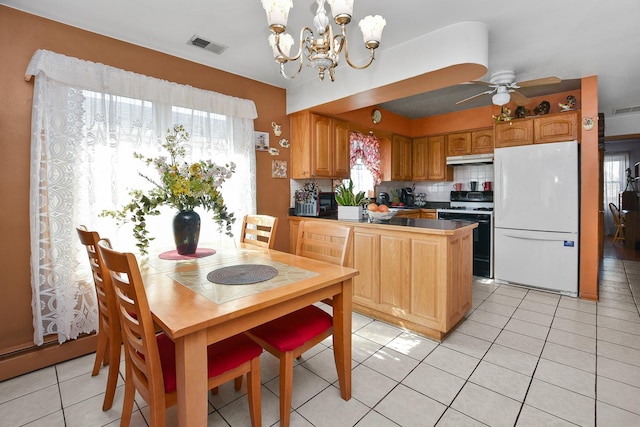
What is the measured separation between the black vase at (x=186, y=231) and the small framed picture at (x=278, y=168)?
1.63 m

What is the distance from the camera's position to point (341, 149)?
152 inches

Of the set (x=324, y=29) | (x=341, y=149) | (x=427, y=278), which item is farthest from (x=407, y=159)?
(x=324, y=29)

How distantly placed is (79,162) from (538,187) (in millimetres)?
4414

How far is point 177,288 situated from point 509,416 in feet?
5.94

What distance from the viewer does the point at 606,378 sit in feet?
6.20

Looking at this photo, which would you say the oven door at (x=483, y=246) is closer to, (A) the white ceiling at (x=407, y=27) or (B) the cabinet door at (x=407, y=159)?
(B) the cabinet door at (x=407, y=159)

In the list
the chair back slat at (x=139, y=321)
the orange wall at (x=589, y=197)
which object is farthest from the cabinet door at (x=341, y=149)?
the chair back slat at (x=139, y=321)

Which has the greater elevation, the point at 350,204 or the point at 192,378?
the point at 350,204

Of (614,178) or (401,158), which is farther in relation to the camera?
(614,178)

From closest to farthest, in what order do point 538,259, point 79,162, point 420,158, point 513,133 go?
point 79,162, point 538,259, point 513,133, point 420,158

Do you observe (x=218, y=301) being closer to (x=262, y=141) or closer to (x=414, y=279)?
(x=414, y=279)

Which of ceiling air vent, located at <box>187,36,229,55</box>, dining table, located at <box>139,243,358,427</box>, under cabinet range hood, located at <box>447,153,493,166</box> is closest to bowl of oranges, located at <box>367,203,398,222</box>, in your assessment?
dining table, located at <box>139,243,358,427</box>

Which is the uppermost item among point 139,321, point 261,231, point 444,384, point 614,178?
point 614,178

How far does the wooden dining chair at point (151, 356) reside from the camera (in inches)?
42.2
